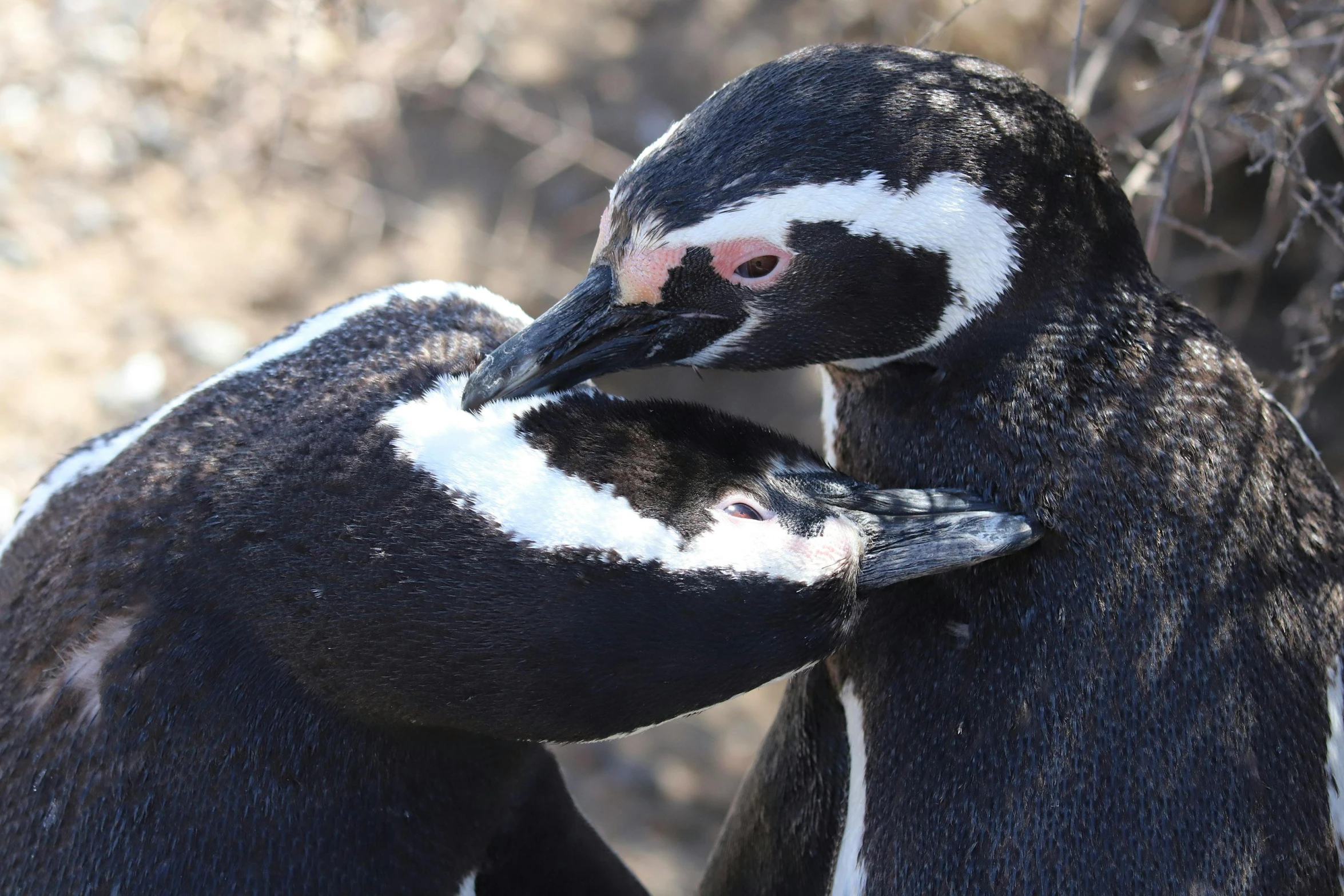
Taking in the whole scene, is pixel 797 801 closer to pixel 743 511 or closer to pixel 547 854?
pixel 547 854

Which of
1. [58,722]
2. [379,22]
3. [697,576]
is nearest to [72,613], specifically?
[58,722]

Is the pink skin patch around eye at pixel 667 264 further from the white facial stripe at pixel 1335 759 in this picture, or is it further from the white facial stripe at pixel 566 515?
the white facial stripe at pixel 1335 759

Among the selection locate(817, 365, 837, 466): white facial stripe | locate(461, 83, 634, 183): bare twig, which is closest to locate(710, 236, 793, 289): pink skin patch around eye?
locate(817, 365, 837, 466): white facial stripe

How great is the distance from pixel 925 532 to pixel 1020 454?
0.51 feet

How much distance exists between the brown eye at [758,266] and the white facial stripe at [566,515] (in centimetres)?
30

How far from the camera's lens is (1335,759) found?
144 cm

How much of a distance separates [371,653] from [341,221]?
2916mm

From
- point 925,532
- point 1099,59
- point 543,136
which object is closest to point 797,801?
point 925,532

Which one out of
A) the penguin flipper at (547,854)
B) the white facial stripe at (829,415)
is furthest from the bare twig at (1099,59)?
the penguin flipper at (547,854)

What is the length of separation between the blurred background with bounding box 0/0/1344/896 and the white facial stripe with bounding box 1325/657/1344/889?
178cm

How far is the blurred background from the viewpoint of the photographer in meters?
3.43

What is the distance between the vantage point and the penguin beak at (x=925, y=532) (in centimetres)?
143

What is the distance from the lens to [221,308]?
3764 mm

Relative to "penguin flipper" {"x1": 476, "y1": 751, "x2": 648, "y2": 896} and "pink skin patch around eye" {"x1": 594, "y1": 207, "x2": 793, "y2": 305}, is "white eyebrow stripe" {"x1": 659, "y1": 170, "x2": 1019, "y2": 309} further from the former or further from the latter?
"penguin flipper" {"x1": 476, "y1": 751, "x2": 648, "y2": 896}
